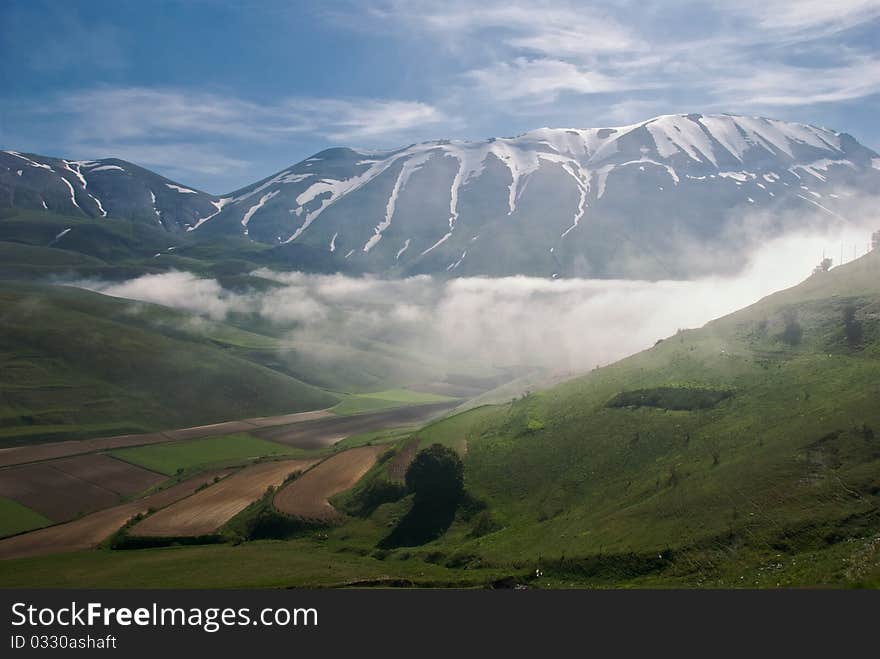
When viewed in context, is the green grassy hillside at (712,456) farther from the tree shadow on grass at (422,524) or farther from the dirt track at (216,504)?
the dirt track at (216,504)

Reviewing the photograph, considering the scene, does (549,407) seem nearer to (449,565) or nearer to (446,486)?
(446,486)

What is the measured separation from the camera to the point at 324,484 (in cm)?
7738

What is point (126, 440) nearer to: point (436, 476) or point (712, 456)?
point (436, 476)

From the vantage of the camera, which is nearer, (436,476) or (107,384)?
(436,476)

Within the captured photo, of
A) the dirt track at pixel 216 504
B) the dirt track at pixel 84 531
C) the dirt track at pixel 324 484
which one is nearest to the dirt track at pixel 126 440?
the dirt track at pixel 84 531

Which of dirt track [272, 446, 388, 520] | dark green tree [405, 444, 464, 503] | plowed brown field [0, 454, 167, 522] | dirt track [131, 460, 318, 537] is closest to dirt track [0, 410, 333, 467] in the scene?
plowed brown field [0, 454, 167, 522]

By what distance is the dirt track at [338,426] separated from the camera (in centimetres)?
14038

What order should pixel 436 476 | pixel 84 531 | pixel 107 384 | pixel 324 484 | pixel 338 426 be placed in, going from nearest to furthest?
pixel 436 476, pixel 84 531, pixel 324 484, pixel 338 426, pixel 107 384

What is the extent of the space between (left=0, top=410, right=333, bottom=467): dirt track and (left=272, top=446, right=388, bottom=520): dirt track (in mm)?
69288

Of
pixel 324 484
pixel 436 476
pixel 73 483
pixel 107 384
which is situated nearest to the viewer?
pixel 436 476

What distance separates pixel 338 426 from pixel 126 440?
48.4m

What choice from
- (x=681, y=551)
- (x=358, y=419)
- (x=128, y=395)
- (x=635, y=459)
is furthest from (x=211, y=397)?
(x=681, y=551)

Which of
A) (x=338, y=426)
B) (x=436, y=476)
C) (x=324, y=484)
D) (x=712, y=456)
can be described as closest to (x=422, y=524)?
(x=436, y=476)

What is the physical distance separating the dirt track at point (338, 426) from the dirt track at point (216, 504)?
146 feet
